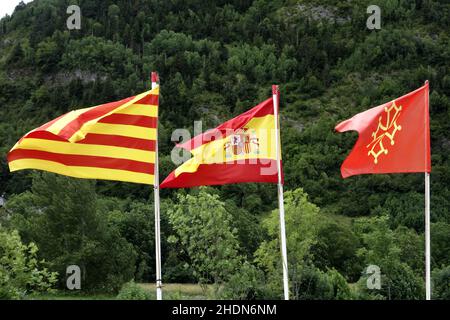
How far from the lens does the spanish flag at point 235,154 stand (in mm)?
19656

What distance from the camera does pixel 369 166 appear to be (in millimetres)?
19922

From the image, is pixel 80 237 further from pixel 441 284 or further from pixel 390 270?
pixel 441 284

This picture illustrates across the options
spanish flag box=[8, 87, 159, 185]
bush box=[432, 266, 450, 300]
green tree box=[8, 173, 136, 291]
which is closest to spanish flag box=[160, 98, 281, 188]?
spanish flag box=[8, 87, 159, 185]

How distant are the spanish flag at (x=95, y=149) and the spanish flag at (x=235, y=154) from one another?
111cm

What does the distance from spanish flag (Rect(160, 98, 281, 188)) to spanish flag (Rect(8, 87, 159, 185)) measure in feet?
3.65

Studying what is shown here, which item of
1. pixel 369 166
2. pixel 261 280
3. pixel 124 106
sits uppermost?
pixel 124 106

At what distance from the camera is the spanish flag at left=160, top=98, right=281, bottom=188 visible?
774 inches

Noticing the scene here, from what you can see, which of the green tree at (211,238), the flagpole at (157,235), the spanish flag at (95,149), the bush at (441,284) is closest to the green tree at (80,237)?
the green tree at (211,238)

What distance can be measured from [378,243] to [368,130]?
6234 cm

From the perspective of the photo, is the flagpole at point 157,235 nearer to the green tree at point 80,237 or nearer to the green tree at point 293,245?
the green tree at point 293,245

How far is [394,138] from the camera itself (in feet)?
65.2
